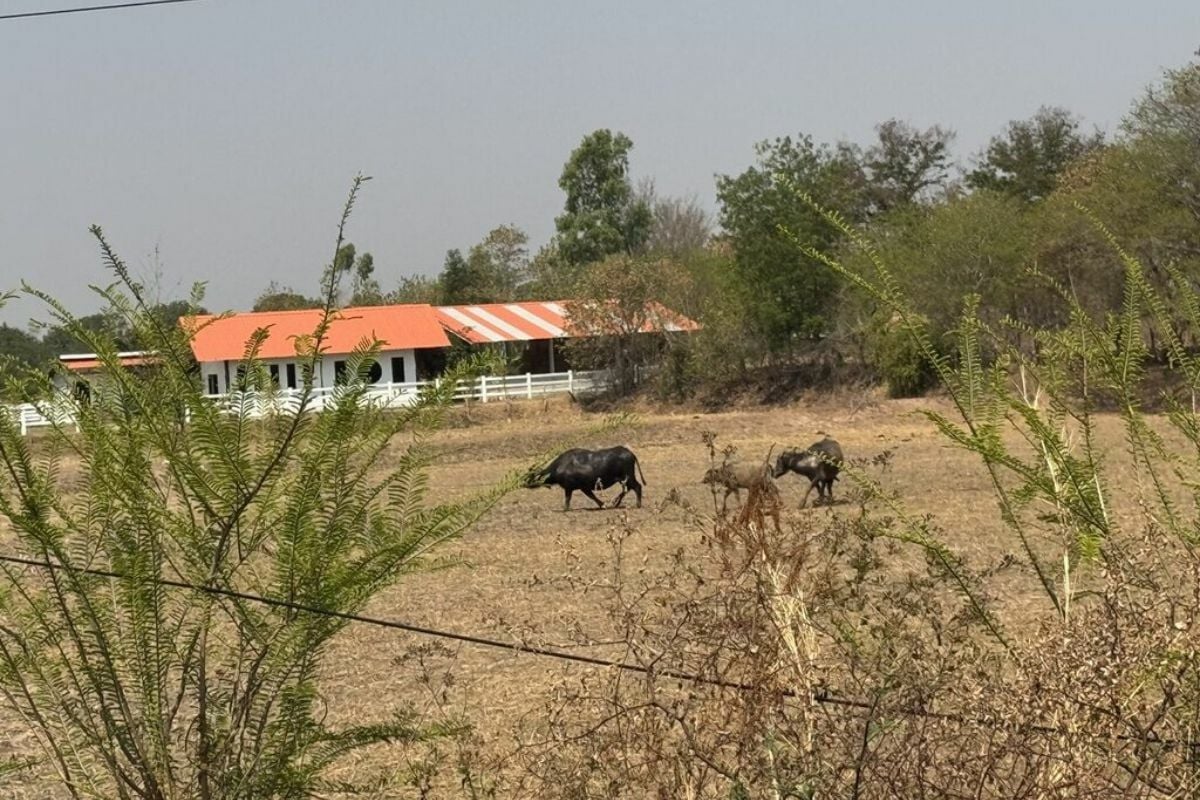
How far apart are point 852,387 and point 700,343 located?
15.2 ft

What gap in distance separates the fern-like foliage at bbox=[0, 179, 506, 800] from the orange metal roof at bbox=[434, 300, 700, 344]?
3745cm

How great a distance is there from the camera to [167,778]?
370 centimetres

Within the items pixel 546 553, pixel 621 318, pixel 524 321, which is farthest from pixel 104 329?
pixel 524 321

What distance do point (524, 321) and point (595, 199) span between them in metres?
20.9

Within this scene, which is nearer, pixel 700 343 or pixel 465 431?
pixel 465 431

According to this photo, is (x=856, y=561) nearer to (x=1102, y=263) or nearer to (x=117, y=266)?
(x=117, y=266)

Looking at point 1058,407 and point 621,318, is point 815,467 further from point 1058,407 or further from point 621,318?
point 621,318

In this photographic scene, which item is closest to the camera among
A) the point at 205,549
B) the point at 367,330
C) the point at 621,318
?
the point at 205,549

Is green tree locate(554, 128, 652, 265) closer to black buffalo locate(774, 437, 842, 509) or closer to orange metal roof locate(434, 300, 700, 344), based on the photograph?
orange metal roof locate(434, 300, 700, 344)

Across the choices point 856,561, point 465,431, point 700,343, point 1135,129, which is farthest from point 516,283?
Result: point 856,561

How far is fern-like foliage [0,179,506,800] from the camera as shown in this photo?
354 centimetres

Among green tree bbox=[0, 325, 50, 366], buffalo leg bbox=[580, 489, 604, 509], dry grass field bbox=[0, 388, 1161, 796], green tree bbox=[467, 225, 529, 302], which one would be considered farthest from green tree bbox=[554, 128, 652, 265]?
green tree bbox=[0, 325, 50, 366]

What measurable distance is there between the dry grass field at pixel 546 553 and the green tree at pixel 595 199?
32784 mm

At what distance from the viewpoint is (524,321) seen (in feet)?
154
